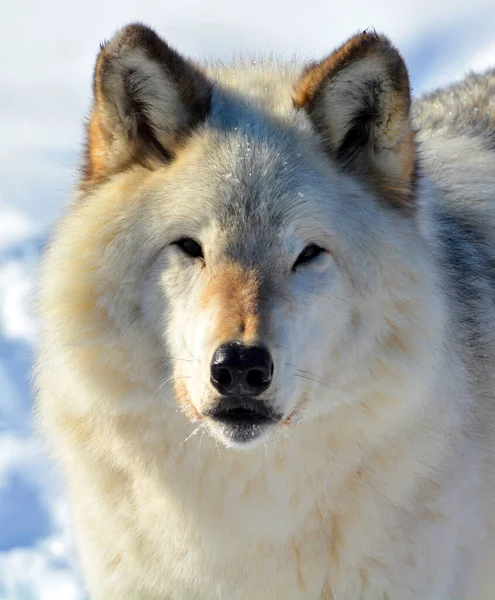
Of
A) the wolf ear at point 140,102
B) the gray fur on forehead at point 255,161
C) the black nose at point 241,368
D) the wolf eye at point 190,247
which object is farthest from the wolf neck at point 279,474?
the wolf ear at point 140,102

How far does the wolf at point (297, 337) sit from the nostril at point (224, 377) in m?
0.21

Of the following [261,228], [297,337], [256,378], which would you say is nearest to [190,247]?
[261,228]

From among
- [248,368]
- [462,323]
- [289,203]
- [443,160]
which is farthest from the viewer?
[443,160]

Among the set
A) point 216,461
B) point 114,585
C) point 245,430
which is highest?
point 245,430

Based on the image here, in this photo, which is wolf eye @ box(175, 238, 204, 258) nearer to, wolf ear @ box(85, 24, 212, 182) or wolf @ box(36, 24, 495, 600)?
wolf @ box(36, 24, 495, 600)

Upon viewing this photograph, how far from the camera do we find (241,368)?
9.71 ft

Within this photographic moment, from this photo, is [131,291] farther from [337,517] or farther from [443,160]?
[443,160]

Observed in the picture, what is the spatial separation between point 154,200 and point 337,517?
4.89 feet

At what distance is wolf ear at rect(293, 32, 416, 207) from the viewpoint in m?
3.53

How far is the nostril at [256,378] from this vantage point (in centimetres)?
297

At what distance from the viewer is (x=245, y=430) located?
313 cm

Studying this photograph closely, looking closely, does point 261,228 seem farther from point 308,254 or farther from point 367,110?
point 367,110

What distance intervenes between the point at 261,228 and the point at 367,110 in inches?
31.1

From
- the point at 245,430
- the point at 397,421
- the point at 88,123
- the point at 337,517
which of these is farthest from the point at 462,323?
the point at 88,123
